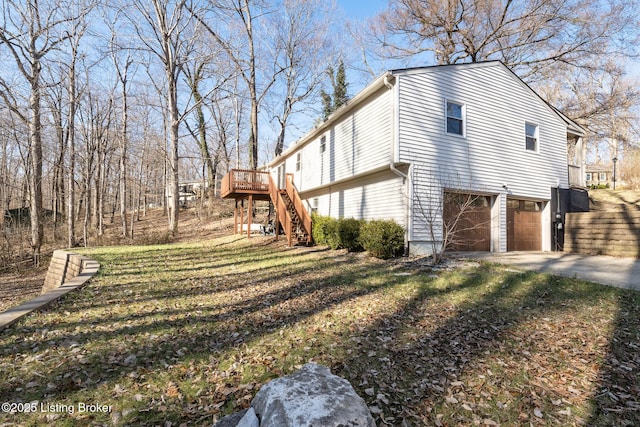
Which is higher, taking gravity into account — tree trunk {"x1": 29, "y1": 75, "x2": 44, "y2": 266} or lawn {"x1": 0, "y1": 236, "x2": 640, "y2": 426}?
tree trunk {"x1": 29, "y1": 75, "x2": 44, "y2": 266}

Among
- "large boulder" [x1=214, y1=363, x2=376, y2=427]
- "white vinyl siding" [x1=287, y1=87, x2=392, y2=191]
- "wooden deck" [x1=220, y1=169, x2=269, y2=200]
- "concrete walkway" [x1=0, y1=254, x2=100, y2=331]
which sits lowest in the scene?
"concrete walkway" [x1=0, y1=254, x2=100, y2=331]

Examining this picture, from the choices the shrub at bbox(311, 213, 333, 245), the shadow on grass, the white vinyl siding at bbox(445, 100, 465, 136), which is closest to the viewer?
the shadow on grass

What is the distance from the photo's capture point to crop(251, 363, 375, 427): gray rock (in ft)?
5.40

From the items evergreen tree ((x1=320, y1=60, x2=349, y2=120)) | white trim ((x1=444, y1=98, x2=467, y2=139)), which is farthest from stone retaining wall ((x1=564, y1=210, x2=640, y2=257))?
evergreen tree ((x1=320, y1=60, x2=349, y2=120))

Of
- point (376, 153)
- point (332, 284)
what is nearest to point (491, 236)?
point (376, 153)

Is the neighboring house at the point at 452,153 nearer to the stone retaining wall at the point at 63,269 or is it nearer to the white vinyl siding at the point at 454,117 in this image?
the white vinyl siding at the point at 454,117

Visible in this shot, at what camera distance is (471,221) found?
1052cm

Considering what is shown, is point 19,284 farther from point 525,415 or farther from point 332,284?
point 525,415

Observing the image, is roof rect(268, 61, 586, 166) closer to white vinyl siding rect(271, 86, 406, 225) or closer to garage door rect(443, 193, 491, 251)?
white vinyl siding rect(271, 86, 406, 225)

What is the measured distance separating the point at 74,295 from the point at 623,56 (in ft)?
79.5

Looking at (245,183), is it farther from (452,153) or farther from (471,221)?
(471,221)

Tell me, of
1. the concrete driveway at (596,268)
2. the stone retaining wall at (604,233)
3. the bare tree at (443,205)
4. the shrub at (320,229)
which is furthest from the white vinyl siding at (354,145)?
the stone retaining wall at (604,233)

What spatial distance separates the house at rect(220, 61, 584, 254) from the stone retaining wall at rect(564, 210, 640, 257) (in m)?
0.73

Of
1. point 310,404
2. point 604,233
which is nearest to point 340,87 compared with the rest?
point 604,233
